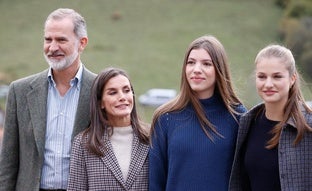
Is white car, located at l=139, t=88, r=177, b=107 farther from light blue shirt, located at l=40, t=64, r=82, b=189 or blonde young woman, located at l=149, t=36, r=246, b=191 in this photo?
blonde young woman, located at l=149, t=36, r=246, b=191

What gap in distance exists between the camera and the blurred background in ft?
138

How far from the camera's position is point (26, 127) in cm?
440

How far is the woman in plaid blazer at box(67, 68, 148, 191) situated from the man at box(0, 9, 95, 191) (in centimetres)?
11

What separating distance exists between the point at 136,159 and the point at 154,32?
155 feet

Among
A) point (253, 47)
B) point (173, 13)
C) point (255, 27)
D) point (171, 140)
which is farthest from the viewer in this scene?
point (173, 13)

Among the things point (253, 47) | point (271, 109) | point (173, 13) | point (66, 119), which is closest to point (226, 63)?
point (271, 109)

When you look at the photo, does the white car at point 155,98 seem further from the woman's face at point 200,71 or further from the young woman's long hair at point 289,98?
the young woman's long hair at point 289,98

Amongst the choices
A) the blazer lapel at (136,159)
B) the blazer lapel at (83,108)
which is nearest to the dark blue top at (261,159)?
the blazer lapel at (136,159)

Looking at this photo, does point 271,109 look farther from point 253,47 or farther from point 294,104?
point 253,47

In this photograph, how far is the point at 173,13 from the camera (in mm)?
56250

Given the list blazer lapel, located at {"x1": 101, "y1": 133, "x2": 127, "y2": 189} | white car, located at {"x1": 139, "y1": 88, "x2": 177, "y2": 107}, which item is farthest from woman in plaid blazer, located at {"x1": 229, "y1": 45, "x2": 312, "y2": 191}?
white car, located at {"x1": 139, "y1": 88, "x2": 177, "y2": 107}

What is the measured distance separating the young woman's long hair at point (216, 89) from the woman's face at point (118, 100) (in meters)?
0.21

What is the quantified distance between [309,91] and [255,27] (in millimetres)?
47355

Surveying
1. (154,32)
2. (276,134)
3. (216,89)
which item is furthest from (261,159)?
(154,32)
